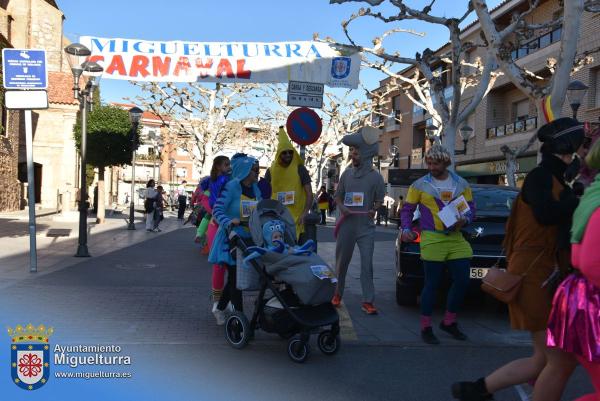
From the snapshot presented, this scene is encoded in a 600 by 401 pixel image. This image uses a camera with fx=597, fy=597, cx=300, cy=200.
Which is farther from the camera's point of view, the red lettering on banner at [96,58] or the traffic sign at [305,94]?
the red lettering on banner at [96,58]

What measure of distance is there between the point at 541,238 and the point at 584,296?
0.73 metres

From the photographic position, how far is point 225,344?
5.21m

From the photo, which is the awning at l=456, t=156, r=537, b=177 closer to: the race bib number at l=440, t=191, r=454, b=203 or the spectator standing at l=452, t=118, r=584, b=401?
the race bib number at l=440, t=191, r=454, b=203

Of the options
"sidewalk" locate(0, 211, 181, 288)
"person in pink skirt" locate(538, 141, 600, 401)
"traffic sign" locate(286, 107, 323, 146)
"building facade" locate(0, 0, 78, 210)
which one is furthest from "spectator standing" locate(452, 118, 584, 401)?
"building facade" locate(0, 0, 78, 210)

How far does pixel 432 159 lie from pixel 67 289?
4.91 m

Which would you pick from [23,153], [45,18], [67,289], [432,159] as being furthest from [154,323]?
[45,18]

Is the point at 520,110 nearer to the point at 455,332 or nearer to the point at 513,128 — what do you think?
the point at 513,128

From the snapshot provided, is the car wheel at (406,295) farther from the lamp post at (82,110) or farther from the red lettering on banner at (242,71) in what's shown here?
the lamp post at (82,110)

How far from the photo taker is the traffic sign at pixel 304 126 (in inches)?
296

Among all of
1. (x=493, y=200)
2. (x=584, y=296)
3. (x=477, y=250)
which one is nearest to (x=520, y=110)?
(x=493, y=200)

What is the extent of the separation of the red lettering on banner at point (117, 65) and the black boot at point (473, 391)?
978cm

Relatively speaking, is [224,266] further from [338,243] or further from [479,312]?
[479,312]

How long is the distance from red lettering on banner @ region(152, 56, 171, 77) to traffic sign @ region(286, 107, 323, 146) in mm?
4844

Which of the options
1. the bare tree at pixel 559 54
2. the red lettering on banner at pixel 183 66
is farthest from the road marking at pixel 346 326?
the red lettering on banner at pixel 183 66
